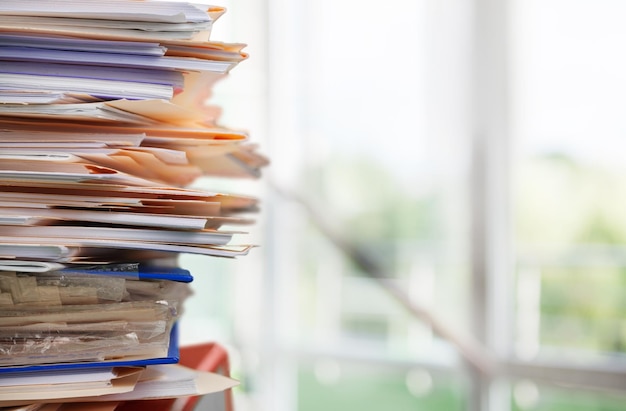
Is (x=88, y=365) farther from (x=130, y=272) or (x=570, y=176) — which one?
(x=570, y=176)

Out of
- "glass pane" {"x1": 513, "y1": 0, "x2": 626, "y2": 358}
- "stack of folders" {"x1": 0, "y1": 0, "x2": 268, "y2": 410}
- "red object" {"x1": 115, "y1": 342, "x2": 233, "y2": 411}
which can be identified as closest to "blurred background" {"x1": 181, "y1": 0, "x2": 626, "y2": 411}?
"glass pane" {"x1": 513, "y1": 0, "x2": 626, "y2": 358}

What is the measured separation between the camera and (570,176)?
190 cm

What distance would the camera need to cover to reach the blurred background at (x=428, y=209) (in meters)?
1.86

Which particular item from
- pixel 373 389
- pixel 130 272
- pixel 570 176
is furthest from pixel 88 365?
pixel 373 389

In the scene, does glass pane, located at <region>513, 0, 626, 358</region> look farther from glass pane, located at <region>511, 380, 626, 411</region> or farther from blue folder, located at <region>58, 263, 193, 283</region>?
blue folder, located at <region>58, 263, 193, 283</region>

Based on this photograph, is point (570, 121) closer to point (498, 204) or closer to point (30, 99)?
point (498, 204)

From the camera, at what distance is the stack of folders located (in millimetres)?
404

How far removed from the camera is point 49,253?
40 cm

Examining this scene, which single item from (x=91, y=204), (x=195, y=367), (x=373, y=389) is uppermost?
(x=91, y=204)

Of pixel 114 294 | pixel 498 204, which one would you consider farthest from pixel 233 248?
pixel 498 204

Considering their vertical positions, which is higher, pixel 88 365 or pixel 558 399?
pixel 88 365

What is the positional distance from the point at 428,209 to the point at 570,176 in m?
0.43

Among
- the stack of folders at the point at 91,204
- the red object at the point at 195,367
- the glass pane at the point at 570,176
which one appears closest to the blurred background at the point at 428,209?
the glass pane at the point at 570,176

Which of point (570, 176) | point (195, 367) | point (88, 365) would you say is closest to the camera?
point (88, 365)
